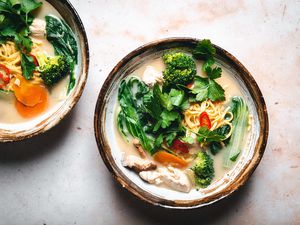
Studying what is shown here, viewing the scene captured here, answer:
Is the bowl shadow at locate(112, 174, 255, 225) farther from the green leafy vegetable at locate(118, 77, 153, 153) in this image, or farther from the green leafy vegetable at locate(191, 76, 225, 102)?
the green leafy vegetable at locate(191, 76, 225, 102)

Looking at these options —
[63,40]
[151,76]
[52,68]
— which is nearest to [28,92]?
[52,68]

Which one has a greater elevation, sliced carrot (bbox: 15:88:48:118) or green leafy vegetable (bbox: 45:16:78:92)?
green leafy vegetable (bbox: 45:16:78:92)

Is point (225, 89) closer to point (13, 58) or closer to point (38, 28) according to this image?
point (38, 28)

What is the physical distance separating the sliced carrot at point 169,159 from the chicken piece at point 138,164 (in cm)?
7

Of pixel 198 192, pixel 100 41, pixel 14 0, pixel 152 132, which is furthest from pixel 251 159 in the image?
pixel 14 0

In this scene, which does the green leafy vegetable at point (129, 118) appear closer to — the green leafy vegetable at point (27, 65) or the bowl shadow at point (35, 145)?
the bowl shadow at point (35, 145)

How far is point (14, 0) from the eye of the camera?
3744 mm

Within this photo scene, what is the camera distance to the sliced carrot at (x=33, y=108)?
3.81 meters

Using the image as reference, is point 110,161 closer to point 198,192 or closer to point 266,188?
point 198,192

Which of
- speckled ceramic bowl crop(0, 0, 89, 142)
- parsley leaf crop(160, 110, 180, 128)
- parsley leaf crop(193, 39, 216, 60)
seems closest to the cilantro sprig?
parsley leaf crop(193, 39, 216, 60)

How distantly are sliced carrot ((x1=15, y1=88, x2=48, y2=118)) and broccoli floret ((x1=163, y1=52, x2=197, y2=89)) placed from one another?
979 millimetres

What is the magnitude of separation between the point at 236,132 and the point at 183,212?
2.67ft

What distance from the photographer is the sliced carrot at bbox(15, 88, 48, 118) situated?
12.5 feet

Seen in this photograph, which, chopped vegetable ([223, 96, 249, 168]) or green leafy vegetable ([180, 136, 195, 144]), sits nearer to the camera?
green leafy vegetable ([180, 136, 195, 144])
